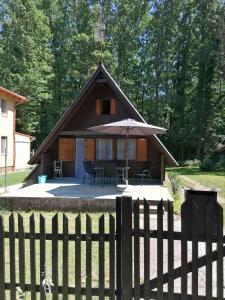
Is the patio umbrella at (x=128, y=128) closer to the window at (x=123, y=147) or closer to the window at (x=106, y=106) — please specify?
the window at (x=123, y=147)

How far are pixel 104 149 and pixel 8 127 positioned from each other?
36.7ft

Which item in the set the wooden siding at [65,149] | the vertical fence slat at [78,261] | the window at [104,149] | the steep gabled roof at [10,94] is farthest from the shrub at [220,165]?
the vertical fence slat at [78,261]

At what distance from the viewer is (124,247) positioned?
347cm

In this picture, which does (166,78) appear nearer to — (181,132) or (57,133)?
(181,132)

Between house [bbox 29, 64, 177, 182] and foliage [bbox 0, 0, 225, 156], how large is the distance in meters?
18.0

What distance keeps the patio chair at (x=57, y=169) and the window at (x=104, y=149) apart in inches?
68.7

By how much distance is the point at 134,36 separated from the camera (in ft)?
123

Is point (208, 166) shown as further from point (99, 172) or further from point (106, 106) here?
point (99, 172)

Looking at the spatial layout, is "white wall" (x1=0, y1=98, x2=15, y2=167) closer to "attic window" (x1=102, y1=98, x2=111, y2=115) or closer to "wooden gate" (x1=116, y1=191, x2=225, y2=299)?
"attic window" (x1=102, y1=98, x2=111, y2=115)

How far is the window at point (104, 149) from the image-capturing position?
16766mm

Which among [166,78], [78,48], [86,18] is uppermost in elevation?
[86,18]

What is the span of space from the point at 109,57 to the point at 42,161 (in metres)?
22.2

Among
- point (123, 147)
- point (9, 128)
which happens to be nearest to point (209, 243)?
point (123, 147)

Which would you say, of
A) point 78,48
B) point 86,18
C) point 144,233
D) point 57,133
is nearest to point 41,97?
point 78,48
